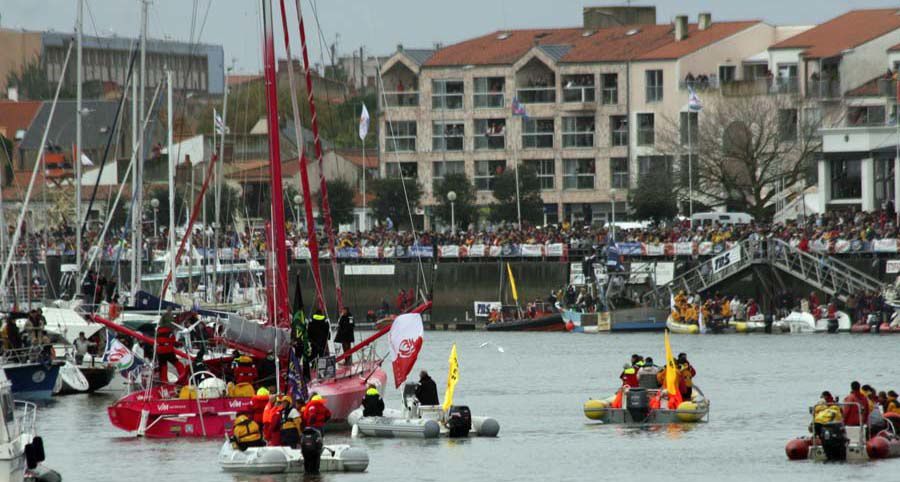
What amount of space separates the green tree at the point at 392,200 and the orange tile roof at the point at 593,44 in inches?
409

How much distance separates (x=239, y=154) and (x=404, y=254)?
115 feet

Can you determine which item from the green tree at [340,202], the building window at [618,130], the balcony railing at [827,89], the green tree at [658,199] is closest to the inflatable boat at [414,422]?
the green tree at [658,199]

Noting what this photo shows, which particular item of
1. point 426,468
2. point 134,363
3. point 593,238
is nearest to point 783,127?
point 593,238

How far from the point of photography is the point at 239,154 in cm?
13225

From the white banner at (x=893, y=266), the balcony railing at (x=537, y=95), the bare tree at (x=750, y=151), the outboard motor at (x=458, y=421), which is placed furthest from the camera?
the balcony railing at (x=537, y=95)

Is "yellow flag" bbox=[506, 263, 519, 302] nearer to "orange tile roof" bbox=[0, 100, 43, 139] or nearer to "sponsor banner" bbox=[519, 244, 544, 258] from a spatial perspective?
"sponsor banner" bbox=[519, 244, 544, 258]

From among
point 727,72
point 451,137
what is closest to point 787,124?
point 727,72

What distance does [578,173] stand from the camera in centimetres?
12075

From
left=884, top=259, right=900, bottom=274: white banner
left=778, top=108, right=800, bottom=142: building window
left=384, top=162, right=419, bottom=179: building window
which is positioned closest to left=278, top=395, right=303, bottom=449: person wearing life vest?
left=884, top=259, right=900, bottom=274: white banner

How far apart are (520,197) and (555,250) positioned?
18945 millimetres

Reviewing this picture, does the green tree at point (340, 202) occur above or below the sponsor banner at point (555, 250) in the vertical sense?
above

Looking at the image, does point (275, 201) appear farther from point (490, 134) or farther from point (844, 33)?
point (490, 134)

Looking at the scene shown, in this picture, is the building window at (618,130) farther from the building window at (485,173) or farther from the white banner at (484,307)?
the white banner at (484,307)

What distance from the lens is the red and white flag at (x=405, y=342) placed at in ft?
148
